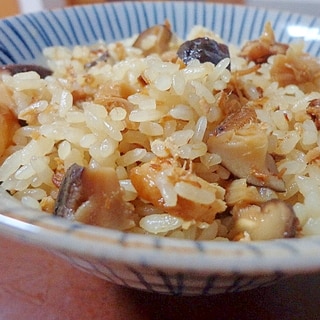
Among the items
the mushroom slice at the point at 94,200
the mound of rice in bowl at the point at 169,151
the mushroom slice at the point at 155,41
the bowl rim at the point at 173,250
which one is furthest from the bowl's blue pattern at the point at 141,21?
the bowl rim at the point at 173,250

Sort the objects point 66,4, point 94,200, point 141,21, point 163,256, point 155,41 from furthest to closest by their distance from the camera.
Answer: point 66,4 → point 141,21 → point 155,41 → point 94,200 → point 163,256

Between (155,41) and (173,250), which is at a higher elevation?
(173,250)

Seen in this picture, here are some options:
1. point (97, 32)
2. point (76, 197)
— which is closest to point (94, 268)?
point (76, 197)

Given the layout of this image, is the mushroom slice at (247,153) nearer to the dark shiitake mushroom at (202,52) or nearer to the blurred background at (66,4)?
the dark shiitake mushroom at (202,52)

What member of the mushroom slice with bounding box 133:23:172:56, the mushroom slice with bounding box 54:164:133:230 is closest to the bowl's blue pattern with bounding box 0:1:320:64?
the mushroom slice with bounding box 133:23:172:56

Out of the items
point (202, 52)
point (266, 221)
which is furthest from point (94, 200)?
point (202, 52)

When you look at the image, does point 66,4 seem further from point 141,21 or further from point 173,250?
point 173,250

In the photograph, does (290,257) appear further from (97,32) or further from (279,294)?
(97,32)

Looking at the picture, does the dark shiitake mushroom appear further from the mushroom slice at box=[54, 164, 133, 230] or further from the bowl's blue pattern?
the bowl's blue pattern
